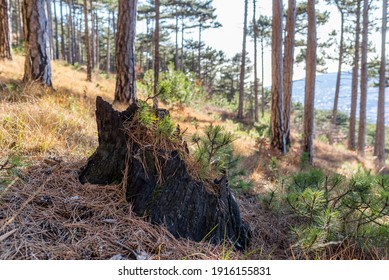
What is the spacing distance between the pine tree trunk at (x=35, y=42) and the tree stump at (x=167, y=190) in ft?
10.3

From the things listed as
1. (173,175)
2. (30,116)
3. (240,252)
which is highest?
(30,116)

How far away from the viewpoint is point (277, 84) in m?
6.46

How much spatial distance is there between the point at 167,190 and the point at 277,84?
5359 mm

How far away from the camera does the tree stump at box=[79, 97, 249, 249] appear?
68.9 inches

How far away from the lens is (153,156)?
73.5 inches

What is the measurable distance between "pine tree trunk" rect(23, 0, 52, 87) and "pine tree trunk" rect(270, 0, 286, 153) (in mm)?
4565

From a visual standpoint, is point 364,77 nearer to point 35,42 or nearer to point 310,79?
point 310,79

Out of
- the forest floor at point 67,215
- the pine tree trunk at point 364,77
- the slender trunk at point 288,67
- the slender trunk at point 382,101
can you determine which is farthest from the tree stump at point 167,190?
the pine tree trunk at point 364,77

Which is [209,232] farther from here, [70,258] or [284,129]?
[284,129]

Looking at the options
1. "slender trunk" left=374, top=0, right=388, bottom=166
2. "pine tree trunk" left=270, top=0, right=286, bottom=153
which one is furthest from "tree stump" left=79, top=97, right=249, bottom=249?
"slender trunk" left=374, top=0, right=388, bottom=166

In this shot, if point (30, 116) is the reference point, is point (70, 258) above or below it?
below
